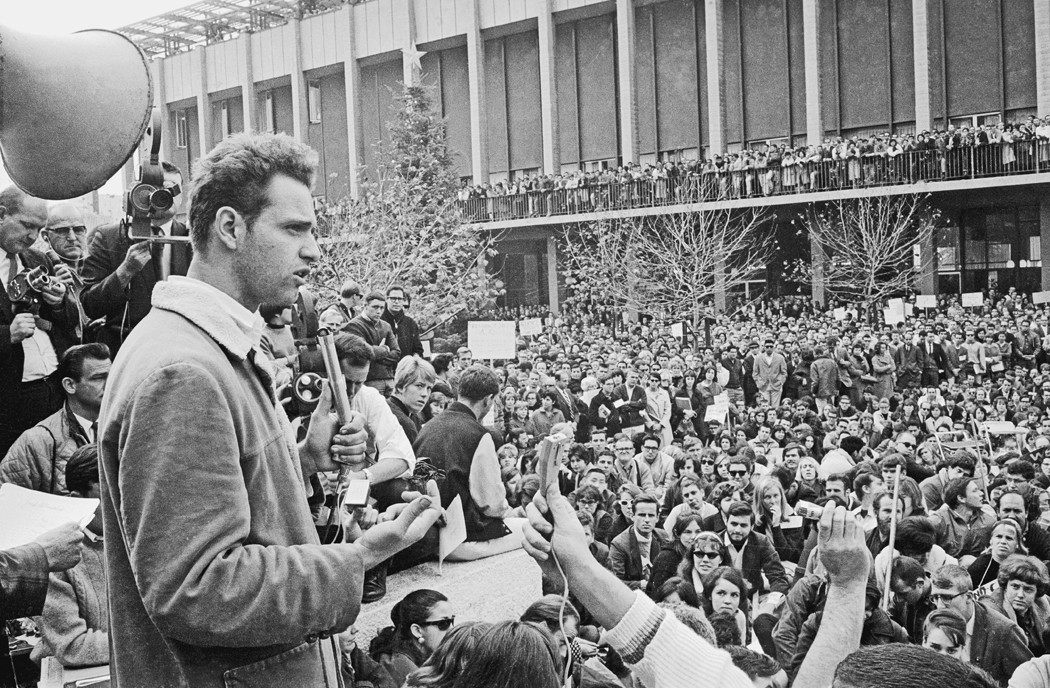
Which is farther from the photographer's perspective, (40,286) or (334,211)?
(334,211)

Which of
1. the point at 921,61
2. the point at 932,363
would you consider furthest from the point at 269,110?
the point at 932,363

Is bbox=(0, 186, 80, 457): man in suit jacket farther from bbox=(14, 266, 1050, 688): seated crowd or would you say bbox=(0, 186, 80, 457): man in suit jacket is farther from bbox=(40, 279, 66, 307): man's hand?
bbox=(14, 266, 1050, 688): seated crowd

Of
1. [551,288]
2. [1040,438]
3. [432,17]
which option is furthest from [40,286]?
[432,17]

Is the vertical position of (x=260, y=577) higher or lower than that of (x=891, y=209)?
lower

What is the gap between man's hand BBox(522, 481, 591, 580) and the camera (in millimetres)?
2195

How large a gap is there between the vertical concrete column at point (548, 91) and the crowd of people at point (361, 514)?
27.1 m

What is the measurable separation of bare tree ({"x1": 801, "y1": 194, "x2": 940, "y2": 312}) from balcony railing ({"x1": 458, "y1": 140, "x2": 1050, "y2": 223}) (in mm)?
717

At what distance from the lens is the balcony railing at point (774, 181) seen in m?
28.3

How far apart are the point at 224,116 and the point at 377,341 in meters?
43.1

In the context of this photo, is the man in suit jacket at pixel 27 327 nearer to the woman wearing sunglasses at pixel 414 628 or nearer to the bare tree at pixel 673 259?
the woman wearing sunglasses at pixel 414 628

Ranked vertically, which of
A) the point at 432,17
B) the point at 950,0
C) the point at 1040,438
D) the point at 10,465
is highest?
the point at 432,17

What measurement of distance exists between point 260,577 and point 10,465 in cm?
292

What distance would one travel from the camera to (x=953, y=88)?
32.6 metres

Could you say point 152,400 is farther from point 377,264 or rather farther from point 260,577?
point 377,264
